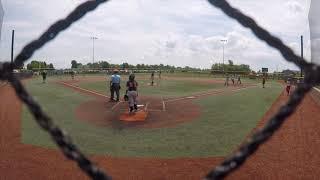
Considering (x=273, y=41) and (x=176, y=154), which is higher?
(x=273, y=41)

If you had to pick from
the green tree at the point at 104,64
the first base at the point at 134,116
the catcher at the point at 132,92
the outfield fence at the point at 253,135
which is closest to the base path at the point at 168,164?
the first base at the point at 134,116

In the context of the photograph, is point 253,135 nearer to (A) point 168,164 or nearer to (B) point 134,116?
(A) point 168,164

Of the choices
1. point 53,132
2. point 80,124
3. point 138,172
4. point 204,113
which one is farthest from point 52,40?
point 204,113

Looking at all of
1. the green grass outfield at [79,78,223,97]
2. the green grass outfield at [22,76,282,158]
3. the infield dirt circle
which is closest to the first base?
the infield dirt circle

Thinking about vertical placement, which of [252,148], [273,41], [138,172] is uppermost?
[273,41]

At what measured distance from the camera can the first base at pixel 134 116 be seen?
52.4ft

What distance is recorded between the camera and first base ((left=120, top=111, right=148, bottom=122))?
52.4 feet

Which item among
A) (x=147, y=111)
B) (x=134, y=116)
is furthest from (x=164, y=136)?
(x=147, y=111)

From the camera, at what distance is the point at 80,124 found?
15.2m

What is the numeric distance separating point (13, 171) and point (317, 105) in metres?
11.9

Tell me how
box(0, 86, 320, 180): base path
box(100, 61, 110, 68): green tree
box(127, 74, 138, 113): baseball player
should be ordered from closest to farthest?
box(0, 86, 320, 180): base path, box(127, 74, 138, 113): baseball player, box(100, 61, 110, 68): green tree

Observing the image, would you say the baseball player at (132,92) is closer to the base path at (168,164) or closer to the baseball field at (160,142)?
the baseball field at (160,142)

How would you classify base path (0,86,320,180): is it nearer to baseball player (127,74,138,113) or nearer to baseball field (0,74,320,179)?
baseball field (0,74,320,179)

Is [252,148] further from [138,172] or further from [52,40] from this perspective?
[138,172]
